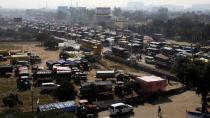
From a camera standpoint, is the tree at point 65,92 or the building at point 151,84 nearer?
the tree at point 65,92

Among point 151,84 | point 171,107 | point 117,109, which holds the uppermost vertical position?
point 151,84

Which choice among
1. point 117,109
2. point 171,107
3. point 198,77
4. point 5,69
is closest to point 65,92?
point 117,109

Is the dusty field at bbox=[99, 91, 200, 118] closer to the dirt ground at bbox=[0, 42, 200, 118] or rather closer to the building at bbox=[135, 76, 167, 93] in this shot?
the dirt ground at bbox=[0, 42, 200, 118]

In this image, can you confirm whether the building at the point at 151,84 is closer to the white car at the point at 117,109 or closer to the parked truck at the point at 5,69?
the white car at the point at 117,109

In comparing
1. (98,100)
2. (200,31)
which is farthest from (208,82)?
(200,31)

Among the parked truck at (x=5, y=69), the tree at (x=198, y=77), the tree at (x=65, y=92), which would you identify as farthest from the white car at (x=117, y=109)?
the parked truck at (x=5, y=69)

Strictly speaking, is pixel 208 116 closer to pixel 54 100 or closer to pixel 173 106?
pixel 173 106

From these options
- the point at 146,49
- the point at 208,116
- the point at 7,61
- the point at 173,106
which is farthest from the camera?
the point at 146,49

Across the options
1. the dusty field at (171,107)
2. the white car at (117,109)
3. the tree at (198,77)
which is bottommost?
the dusty field at (171,107)

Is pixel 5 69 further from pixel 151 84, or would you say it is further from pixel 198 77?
pixel 198 77

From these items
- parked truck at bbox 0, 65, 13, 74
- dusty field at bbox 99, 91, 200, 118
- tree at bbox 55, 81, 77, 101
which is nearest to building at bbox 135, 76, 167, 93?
dusty field at bbox 99, 91, 200, 118

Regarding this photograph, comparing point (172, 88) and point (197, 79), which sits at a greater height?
point (197, 79)
